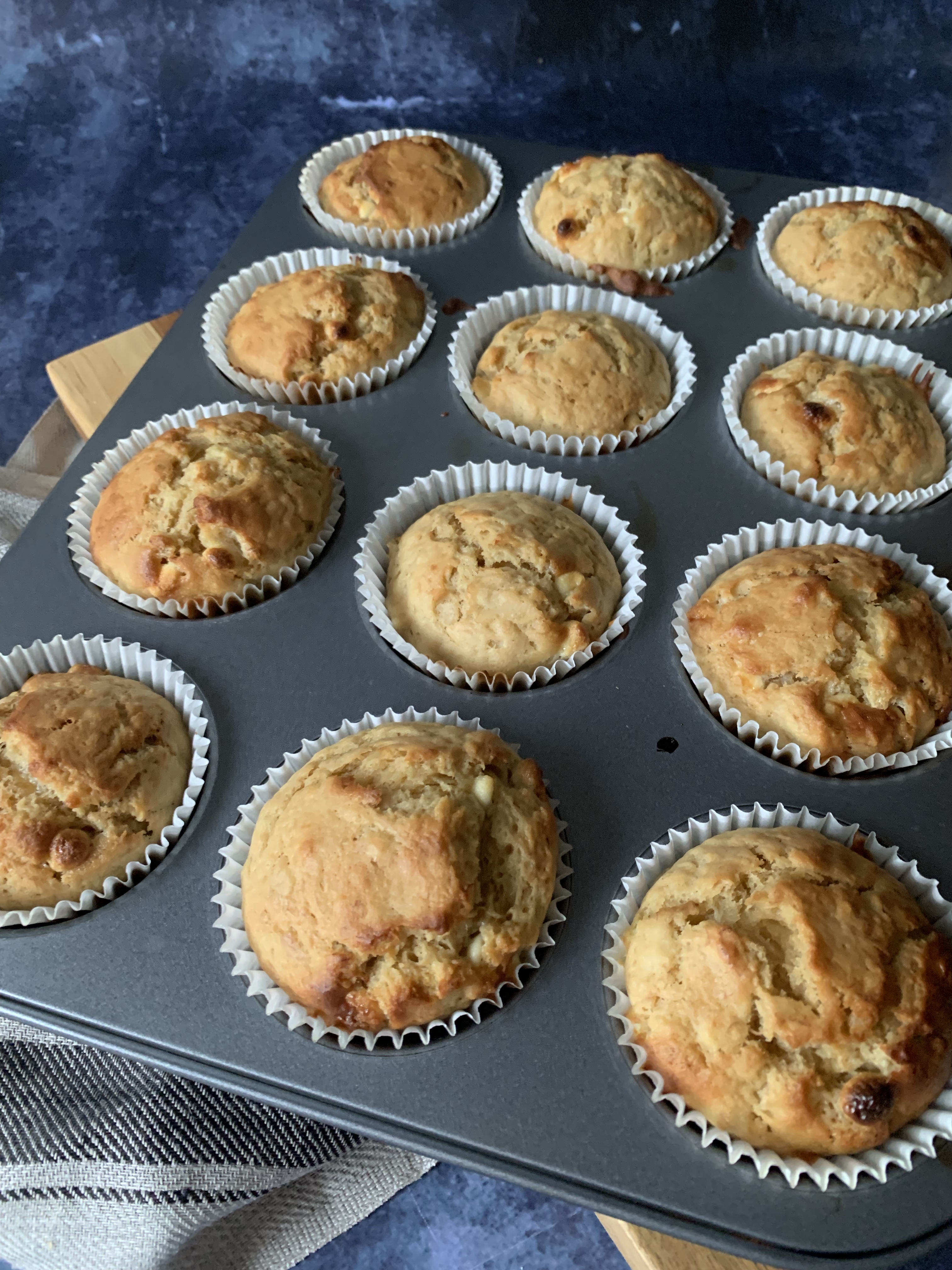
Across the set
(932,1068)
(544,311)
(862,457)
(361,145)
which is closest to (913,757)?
(932,1068)

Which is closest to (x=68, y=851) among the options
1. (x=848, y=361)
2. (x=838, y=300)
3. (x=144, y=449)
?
(x=144, y=449)

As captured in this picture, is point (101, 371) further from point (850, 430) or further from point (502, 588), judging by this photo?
point (850, 430)

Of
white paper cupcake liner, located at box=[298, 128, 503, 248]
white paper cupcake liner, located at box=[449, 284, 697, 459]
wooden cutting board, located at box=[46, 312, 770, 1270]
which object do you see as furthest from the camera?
wooden cutting board, located at box=[46, 312, 770, 1270]

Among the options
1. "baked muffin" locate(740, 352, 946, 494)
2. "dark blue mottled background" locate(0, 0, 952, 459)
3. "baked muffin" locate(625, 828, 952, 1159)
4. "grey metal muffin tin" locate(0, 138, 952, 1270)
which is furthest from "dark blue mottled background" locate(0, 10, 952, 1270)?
"baked muffin" locate(740, 352, 946, 494)

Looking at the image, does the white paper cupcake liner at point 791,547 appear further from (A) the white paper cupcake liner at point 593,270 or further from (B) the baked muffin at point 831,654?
(A) the white paper cupcake liner at point 593,270

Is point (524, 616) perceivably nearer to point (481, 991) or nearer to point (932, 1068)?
point (481, 991)

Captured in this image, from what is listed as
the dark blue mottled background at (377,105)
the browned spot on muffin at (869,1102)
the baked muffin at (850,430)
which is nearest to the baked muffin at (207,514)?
the baked muffin at (850,430)

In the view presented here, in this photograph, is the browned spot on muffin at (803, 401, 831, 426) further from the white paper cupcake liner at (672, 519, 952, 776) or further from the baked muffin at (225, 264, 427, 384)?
the baked muffin at (225, 264, 427, 384)
